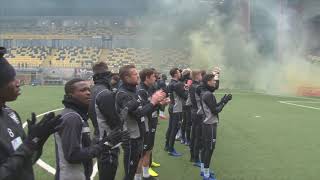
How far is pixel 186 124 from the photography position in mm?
12273

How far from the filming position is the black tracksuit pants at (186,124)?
38.4 ft

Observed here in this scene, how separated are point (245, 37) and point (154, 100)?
4033cm

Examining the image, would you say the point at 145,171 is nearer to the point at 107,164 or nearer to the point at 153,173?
A: the point at 153,173

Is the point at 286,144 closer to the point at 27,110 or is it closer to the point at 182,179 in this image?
the point at 182,179

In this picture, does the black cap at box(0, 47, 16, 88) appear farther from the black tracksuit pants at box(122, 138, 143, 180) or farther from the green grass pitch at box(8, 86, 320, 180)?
the green grass pitch at box(8, 86, 320, 180)

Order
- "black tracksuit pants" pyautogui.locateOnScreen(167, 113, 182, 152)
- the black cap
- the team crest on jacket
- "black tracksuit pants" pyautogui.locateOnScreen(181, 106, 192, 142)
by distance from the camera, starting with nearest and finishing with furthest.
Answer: the black cap
the team crest on jacket
"black tracksuit pants" pyautogui.locateOnScreen(167, 113, 182, 152)
"black tracksuit pants" pyautogui.locateOnScreen(181, 106, 192, 142)

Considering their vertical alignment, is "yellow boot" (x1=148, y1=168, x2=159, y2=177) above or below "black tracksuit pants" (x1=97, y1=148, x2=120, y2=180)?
below

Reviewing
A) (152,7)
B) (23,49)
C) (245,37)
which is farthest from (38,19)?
(245,37)

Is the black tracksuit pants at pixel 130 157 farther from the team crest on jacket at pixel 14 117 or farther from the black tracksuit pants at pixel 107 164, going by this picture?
the team crest on jacket at pixel 14 117

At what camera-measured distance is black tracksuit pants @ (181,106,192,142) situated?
11697mm

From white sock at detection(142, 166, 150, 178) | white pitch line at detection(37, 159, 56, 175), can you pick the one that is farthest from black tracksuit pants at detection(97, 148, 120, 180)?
white pitch line at detection(37, 159, 56, 175)

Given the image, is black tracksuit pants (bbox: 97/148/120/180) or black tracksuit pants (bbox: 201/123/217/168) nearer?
black tracksuit pants (bbox: 97/148/120/180)

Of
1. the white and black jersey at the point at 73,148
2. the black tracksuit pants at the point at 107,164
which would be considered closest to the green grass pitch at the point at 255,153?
the black tracksuit pants at the point at 107,164

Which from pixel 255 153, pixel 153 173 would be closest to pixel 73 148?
pixel 153 173
